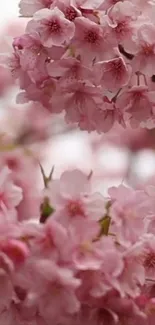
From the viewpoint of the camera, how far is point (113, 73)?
0.70 meters

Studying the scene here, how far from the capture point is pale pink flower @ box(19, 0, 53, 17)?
0.75 meters

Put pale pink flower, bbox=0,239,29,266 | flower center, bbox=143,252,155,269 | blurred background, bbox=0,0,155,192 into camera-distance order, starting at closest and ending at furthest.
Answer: pale pink flower, bbox=0,239,29,266 → flower center, bbox=143,252,155,269 → blurred background, bbox=0,0,155,192

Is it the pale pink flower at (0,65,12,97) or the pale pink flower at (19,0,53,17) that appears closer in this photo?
the pale pink flower at (19,0,53,17)

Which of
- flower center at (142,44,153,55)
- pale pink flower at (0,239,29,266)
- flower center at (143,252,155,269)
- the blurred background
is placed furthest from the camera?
the blurred background

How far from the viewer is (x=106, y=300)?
565 mm

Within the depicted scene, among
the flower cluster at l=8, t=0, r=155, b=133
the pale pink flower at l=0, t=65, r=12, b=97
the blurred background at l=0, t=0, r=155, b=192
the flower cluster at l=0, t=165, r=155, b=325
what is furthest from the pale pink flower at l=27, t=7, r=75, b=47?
the pale pink flower at l=0, t=65, r=12, b=97

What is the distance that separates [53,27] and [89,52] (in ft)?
0.14

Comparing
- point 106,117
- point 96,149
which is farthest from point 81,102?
point 96,149

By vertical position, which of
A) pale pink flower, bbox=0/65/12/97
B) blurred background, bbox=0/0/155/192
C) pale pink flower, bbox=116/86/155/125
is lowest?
blurred background, bbox=0/0/155/192

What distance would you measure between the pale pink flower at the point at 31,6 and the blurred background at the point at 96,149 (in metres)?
1.01

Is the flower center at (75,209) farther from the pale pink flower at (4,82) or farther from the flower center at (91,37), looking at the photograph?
the pale pink flower at (4,82)

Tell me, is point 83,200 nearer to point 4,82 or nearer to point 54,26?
point 54,26

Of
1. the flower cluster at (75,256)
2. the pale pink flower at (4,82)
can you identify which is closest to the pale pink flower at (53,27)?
the flower cluster at (75,256)

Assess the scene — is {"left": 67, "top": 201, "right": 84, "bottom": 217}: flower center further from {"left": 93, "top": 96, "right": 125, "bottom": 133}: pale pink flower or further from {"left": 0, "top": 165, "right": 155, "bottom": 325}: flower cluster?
{"left": 93, "top": 96, "right": 125, "bottom": 133}: pale pink flower
